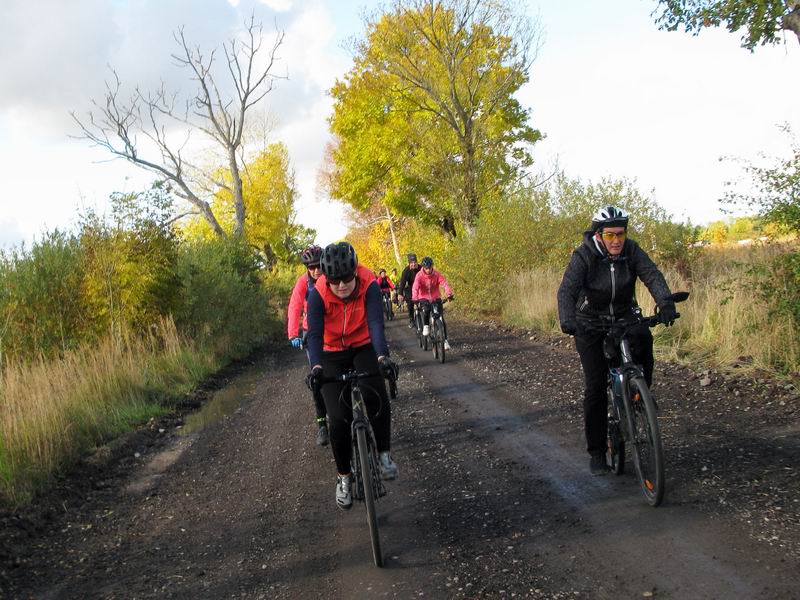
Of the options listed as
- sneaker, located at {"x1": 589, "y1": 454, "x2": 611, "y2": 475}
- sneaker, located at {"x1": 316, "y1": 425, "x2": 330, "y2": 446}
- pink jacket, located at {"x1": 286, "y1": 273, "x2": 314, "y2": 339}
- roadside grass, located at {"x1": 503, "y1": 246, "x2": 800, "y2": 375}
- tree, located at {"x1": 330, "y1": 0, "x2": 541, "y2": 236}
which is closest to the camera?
sneaker, located at {"x1": 589, "y1": 454, "x2": 611, "y2": 475}

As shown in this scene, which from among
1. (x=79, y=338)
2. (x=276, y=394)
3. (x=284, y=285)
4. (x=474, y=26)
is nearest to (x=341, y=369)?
(x=276, y=394)

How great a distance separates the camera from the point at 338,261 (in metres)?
5.18

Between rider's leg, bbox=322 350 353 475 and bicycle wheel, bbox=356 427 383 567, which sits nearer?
bicycle wheel, bbox=356 427 383 567

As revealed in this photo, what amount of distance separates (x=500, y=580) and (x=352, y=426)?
1.53m

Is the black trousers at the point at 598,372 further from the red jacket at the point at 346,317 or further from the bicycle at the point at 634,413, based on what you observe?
the red jacket at the point at 346,317

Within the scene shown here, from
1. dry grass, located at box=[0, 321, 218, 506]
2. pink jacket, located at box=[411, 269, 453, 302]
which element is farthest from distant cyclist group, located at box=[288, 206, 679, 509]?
pink jacket, located at box=[411, 269, 453, 302]

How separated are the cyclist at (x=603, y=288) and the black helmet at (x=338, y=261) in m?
1.61

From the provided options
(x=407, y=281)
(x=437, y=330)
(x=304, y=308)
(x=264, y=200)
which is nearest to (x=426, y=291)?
(x=437, y=330)

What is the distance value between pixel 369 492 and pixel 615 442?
2153 millimetres

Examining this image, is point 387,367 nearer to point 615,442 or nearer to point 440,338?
point 615,442

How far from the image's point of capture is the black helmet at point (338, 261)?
17.0 ft

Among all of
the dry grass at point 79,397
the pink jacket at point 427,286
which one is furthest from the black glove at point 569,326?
the pink jacket at point 427,286

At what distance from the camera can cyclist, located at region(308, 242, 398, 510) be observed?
5.25m

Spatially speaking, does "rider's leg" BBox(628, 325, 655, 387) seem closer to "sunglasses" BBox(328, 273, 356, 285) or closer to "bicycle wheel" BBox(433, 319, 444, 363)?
"sunglasses" BBox(328, 273, 356, 285)
